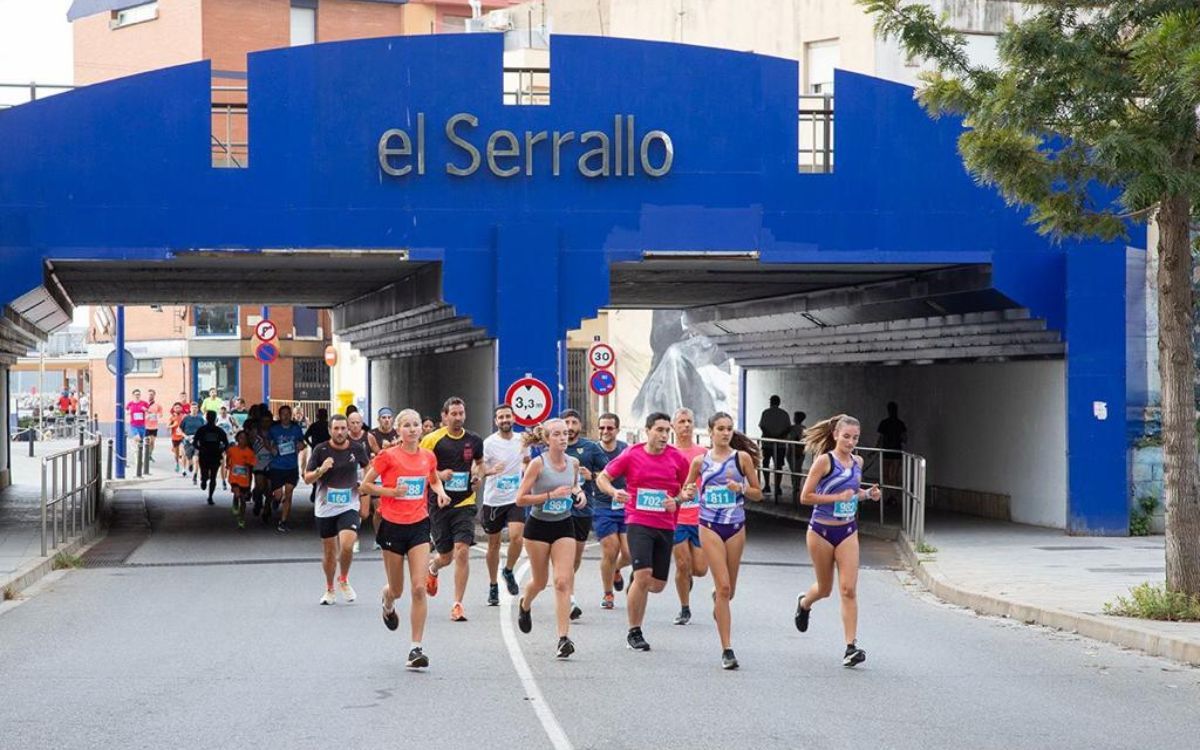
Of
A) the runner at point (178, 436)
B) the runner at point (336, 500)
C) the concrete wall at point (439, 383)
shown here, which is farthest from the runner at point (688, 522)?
the runner at point (178, 436)

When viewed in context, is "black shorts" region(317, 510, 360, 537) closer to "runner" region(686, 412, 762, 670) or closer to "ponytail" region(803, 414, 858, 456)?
"runner" region(686, 412, 762, 670)

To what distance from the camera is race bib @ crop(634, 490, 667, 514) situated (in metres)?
14.2

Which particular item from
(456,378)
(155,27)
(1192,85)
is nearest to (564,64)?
(456,378)

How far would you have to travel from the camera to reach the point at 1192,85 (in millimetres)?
14469

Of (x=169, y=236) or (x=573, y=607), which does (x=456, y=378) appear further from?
(x=573, y=607)

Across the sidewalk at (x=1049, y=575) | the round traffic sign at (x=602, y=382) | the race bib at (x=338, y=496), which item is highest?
the round traffic sign at (x=602, y=382)

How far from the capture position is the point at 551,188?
2558 cm

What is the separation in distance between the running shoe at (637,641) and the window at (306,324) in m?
59.1

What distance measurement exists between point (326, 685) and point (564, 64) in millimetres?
14710

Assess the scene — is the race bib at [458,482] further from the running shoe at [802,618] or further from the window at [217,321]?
the window at [217,321]

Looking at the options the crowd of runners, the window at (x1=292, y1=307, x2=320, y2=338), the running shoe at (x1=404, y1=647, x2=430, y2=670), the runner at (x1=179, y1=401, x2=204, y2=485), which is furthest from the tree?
the window at (x1=292, y1=307, x2=320, y2=338)

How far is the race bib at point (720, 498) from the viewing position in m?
13.7

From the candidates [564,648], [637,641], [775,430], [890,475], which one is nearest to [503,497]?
[637,641]

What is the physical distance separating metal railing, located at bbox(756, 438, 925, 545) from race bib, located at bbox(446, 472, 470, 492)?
7.41 m
